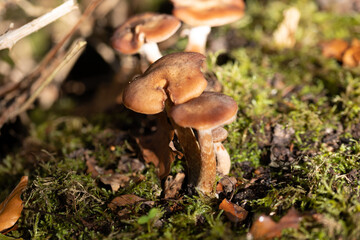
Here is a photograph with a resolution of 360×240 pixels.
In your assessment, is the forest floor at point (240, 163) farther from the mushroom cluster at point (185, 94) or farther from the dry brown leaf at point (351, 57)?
the mushroom cluster at point (185, 94)

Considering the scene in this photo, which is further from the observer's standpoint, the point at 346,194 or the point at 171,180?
the point at 171,180

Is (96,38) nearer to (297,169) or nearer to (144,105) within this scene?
(144,105)

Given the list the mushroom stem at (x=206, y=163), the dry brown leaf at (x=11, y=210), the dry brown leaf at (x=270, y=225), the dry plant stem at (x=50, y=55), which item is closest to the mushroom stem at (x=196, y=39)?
the dry plant stem at (x=50, y=55)

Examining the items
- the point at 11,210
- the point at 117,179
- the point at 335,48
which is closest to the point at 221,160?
the point at 117,179

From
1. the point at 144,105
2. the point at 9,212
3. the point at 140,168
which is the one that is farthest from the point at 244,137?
the point at 9,212

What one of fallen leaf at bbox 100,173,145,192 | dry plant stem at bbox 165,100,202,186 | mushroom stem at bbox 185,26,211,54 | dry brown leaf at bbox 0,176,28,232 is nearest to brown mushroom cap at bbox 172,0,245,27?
mushroom stem at bbox 185,26,211,54

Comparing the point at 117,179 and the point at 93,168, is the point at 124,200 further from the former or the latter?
the point at 93,168
